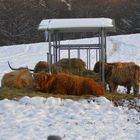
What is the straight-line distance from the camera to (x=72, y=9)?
74.8 meters

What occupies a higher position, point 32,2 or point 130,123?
point 130,123

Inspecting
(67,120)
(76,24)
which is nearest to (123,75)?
(76,24)

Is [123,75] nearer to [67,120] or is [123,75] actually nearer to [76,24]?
[76,24]

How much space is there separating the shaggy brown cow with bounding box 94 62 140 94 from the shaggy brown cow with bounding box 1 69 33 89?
2.69 meters

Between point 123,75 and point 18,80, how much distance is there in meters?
3.25

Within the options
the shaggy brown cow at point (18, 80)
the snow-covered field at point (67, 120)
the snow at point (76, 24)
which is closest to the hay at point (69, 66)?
the snow at point (76, 24)

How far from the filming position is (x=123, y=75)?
16.4 m

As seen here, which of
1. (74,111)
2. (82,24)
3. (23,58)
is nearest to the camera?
(74,111)

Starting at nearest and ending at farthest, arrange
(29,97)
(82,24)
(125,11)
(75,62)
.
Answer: (29,97) < (82,24) < (75,62) < (125,11)

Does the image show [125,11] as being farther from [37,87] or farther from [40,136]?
[40,136]

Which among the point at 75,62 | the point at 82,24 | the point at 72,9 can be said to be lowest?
the point at 72,9

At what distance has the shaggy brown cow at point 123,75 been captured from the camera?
1623cm

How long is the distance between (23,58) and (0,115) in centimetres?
3304

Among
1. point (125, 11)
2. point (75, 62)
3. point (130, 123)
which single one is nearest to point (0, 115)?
point (130, 123)
